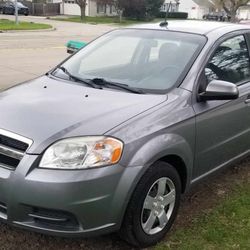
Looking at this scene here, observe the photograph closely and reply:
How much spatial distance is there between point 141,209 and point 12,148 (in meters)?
0.97

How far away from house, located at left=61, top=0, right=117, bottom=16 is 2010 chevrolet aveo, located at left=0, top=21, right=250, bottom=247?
5596 cm

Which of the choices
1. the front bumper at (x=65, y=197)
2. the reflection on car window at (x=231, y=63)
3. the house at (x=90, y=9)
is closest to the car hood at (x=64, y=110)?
the front bumper at (x=65, y=197)

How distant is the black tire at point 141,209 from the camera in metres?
3.11

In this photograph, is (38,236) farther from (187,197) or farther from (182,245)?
(187,197)

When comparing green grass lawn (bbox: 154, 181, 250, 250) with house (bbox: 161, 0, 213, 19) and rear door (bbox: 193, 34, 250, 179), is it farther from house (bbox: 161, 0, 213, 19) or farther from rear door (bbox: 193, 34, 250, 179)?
house (bbox: 161, 0, 213, 19)

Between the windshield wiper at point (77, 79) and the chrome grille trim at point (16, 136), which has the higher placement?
the windshield wiper at point (77, 79)

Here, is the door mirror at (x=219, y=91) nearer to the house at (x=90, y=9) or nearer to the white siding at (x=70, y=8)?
the house at (x=90, y=9)

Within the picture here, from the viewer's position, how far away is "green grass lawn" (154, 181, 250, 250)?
348 cm

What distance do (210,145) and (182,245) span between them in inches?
34.2

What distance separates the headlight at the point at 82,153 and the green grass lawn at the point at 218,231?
2.98 feet

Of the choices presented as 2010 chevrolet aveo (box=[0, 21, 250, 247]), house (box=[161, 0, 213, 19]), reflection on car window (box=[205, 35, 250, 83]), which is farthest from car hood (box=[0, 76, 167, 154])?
house (box=[161, 0, 213, 19])

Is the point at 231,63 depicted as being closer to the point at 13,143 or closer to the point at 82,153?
the point at 82,153

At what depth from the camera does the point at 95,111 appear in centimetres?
330

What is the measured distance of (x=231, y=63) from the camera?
4328 mm
